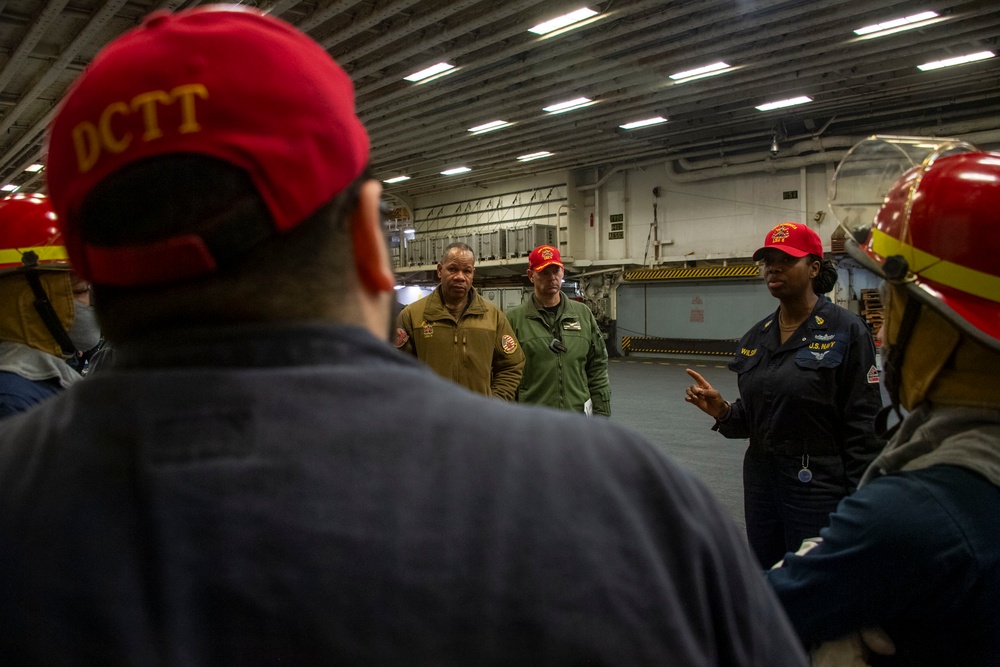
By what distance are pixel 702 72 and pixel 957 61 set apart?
3767 mm

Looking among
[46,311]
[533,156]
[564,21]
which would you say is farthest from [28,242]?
[533,156]

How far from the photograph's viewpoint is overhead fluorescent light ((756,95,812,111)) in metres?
11.6

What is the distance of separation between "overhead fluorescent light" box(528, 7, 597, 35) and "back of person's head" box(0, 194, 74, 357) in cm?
750

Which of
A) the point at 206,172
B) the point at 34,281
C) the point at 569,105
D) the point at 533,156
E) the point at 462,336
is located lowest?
the point at 462,336

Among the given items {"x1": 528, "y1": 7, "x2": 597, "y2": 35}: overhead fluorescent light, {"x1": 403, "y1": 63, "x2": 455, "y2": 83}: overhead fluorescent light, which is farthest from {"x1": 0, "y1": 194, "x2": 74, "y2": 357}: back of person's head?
{"x1": 403, "y1": 63, "x2": 455, "y2": 83}: overhead fluorescent light

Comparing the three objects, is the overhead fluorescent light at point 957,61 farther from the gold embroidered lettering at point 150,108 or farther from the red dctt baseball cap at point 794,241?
the gold embroidered lettering at point 150,108

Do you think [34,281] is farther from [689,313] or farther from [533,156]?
[533,156]

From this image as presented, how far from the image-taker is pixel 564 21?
8.56m

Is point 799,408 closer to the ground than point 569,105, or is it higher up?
closer to the ground

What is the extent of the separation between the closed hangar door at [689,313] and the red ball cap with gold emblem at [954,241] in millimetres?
12427

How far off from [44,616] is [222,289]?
324 millimetres

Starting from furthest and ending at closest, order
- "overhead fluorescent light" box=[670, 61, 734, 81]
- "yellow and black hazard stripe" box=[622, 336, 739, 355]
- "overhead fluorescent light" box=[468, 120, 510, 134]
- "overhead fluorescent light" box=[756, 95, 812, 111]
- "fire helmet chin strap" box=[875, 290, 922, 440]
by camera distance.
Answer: "yellow and black hazard stripe" box=[622, 336, 739, 355]
"overhead fluorescent light" box=[468, 120, 510, 134]
"overhead fluorescent light" box=[756, 95, 812, 111]
"overhead fluorescent light" box=[670, 61, 734, 81]
"fire helmet chin strap" box=[875, 290, 922, 440]

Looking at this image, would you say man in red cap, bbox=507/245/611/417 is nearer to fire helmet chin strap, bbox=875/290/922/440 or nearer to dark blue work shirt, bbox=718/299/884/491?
dark blue work shirt, bbox=718/299/884/491

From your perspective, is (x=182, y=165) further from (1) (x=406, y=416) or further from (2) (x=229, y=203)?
(1) (x=406, y=416)
